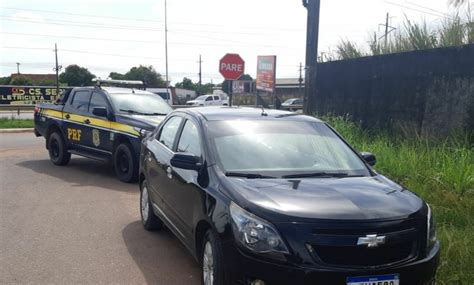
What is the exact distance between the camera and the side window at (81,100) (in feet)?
34.8

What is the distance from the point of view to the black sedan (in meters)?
3.30

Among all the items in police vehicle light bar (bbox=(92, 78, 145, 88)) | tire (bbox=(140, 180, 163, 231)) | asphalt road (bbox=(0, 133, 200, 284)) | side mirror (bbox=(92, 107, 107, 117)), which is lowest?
asphalt road (bbox=(0, 133, 200, 284))

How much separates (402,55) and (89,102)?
21.3 feet

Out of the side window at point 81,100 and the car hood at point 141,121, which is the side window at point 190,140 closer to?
the car hood at point 141,121

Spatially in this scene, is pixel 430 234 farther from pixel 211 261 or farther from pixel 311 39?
pixel 311 39

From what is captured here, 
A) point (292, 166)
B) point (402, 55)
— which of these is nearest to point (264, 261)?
point (292, 166)

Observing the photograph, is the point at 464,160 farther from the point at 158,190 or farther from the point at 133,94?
the point at 133,94

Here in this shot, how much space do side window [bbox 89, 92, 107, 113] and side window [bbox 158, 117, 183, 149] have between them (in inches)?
174

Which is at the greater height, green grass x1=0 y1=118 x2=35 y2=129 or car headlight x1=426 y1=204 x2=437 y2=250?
car headlight x1=426 y1=204 x2=437 y2=250

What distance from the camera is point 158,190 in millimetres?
5551

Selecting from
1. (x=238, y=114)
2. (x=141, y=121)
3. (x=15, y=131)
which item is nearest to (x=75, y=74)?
(x=15, y=131)

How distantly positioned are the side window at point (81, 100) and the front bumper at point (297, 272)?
784 centimetres

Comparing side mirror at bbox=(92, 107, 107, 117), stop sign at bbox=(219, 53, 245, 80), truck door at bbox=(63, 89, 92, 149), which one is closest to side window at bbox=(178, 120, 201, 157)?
side mirror at bbox=(92, 107, 107, 117)

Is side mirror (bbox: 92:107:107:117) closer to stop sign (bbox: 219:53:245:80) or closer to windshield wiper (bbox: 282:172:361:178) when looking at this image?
stop sign (bbox: 219:53:245:80)
